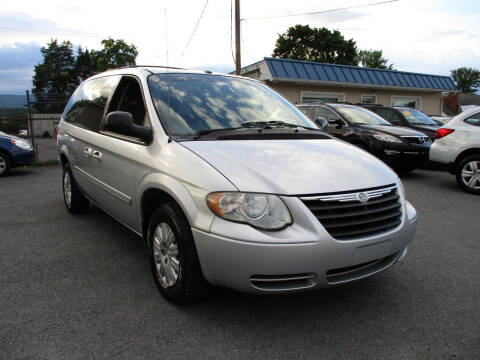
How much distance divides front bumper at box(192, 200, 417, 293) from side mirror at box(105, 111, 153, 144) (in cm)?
97

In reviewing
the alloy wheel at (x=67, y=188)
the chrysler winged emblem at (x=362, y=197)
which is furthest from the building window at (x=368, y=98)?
the chrysler winged emblem at (x=362, y=197)

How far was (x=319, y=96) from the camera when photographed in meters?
18.7

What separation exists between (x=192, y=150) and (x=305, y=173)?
77cm

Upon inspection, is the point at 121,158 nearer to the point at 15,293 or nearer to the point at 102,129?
the point at 102,129

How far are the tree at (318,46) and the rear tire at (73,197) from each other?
1692 inches

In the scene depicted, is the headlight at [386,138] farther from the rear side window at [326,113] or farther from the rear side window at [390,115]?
the rear side window at [390,115]

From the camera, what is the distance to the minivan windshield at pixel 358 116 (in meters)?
8.84

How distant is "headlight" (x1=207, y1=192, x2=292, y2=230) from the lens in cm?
221

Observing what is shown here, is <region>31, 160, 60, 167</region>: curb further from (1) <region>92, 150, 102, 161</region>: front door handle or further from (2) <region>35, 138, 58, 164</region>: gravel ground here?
(1) <region>92, 150, 102, 161</region>: front door handle

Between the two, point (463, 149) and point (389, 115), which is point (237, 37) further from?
point (463, 149)

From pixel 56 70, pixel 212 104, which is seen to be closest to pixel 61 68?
pixel 56 70

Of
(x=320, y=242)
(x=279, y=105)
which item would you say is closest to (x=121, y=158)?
(x=279, y=105)

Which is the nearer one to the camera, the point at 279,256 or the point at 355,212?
the point at 279,256

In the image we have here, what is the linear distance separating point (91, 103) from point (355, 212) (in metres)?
3.28
